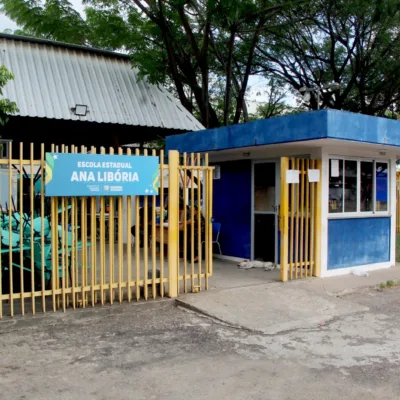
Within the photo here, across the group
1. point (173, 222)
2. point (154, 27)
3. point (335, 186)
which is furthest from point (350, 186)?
point (154, 27)

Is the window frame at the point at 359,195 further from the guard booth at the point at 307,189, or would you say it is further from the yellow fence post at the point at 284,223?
the yellow fence post at the point at 284,223

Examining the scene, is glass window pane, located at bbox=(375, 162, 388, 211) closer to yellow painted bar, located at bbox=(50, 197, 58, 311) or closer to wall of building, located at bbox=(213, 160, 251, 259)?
wall of building, located at bbox=(213, 160, 251, 259)

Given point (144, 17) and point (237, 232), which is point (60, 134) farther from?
point (237, 232)

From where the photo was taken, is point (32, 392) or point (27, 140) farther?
point (27, 140)

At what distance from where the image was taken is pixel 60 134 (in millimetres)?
12656

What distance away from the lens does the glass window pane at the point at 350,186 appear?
28.9ft

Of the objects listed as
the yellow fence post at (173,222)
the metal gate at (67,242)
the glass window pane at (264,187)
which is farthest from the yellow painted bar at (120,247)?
the glass window pane at (264,187)

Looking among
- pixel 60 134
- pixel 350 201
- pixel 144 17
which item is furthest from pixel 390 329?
pixel 144 17

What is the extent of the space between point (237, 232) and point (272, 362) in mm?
5554

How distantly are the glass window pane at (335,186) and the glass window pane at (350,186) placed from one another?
0.49 feet

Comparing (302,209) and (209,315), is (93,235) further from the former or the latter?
(302,209)

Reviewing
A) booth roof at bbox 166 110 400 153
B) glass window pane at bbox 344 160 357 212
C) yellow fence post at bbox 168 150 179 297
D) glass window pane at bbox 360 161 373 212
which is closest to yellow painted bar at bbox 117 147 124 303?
yellow fence post at bbox 168 150 179 297

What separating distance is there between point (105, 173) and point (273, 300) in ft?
10.2

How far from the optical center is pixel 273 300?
6.82 metres
